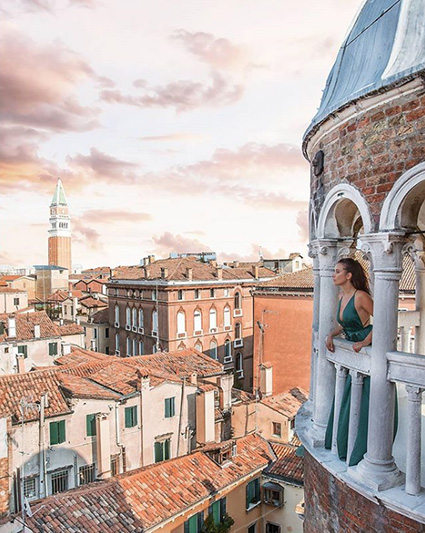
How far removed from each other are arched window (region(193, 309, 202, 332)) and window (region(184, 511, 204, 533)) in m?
26.1

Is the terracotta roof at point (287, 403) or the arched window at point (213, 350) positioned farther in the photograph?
the arched window at point (213, 350)

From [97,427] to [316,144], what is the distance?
58.5 feet

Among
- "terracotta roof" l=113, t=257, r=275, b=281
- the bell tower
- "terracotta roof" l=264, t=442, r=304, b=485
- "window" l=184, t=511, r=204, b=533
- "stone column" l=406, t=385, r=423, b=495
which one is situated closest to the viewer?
"stone column" l=406, t=385, r=423, b=495

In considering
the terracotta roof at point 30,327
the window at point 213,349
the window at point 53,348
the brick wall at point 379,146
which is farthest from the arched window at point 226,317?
the brick wall at point 379,146

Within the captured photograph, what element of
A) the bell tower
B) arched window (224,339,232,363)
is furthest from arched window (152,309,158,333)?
the bell tower

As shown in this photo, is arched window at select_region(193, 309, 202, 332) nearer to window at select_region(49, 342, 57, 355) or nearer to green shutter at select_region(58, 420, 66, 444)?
window at select_region(49, 342, 57, 355)

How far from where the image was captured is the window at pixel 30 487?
1877 cm

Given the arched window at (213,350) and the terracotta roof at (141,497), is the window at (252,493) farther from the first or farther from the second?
the arched window at (213,350)

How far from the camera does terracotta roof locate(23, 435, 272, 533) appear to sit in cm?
1441

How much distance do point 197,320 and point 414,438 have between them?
39215mm

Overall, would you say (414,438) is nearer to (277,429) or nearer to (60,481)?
(60,481)

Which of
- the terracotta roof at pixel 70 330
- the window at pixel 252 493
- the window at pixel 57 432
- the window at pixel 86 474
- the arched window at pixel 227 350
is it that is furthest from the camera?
the arched window at pixel 227 350

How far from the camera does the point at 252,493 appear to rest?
761 inches

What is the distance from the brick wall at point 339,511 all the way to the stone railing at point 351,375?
465 mm
